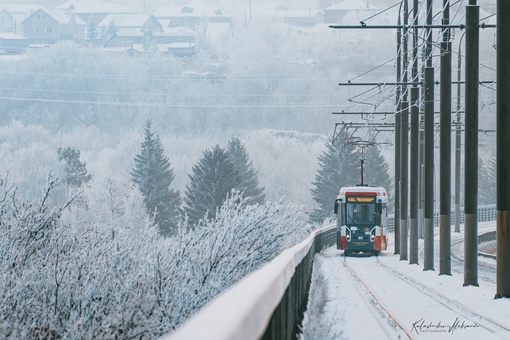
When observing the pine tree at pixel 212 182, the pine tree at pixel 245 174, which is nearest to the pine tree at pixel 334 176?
the pine tree at pixel 245 174

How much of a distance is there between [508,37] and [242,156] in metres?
111

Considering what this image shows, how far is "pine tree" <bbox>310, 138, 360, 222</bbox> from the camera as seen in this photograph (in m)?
127

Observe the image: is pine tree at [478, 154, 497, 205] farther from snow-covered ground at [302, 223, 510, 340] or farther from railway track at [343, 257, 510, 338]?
railway track at [343, 257, 510, 338]

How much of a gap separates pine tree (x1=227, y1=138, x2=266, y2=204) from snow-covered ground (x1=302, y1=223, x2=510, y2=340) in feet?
293

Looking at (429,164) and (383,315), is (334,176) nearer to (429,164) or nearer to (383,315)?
(429,164)

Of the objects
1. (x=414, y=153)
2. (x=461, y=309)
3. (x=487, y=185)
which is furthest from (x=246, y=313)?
(x=487, y=185)

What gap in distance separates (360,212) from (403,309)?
27643 millimetres

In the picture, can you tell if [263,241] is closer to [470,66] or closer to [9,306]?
[470,66]

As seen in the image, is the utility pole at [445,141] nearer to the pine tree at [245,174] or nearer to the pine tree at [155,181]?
the pine tree at [245,174]

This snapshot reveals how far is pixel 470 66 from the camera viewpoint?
79.0 ft

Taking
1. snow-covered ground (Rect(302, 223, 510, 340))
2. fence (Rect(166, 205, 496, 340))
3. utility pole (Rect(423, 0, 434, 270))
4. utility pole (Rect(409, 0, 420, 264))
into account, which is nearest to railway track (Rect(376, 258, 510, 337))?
snow-covered ground (Rect(302, 223, 510, 340))

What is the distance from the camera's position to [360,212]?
157 ft

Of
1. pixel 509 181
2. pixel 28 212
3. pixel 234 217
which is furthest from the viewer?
pixel 509 181

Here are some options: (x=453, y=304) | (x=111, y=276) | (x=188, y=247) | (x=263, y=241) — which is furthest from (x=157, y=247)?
(x=453, y=304)
